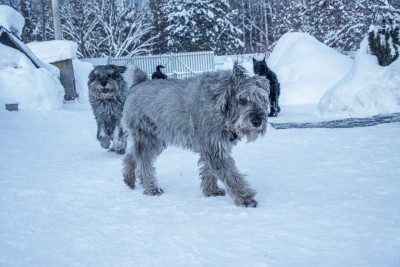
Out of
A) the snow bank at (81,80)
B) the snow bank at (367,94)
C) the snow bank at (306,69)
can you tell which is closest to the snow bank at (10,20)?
the snow bank at (81,80)

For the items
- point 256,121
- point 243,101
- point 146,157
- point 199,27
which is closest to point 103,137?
point 146,157

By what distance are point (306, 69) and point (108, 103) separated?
10972 millimetres

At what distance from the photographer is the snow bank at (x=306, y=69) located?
15.9m

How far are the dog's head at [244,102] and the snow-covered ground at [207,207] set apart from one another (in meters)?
0.83

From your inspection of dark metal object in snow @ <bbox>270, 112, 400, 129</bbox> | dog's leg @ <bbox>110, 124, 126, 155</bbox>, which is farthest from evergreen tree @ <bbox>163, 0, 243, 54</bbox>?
dog's leg @ <bbox>110, 124, 126, 155</bbox>

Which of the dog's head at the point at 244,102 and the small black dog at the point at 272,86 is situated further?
the small black dog at the point at 272,86

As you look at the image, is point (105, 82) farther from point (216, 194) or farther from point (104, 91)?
point (216, 194)

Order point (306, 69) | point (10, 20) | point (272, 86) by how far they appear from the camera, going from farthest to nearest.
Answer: point (306, 69) → point (10, 20) → point (272, 86)

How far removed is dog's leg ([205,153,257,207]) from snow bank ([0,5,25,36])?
14.8 metres

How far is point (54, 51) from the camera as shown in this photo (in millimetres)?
18078

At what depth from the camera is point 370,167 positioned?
5.31 meters

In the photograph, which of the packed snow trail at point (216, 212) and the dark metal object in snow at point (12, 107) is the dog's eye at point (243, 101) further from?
the dark metal object in snow at point (12, 107)

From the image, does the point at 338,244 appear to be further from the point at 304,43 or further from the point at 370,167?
the point at 304,43

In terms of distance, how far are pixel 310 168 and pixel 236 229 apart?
234cm
